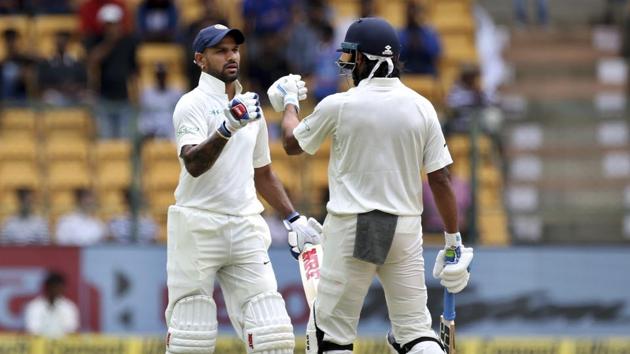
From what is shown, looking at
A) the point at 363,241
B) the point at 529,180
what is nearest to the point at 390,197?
the point at 363,241

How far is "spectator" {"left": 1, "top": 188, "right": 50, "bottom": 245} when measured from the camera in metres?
14.5

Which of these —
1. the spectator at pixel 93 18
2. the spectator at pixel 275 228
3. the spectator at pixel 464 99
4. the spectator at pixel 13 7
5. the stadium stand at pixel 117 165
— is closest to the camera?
the spectator at pixel 464 99

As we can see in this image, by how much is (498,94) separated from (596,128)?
1128 mm

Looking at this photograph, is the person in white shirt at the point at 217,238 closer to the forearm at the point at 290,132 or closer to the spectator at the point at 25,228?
the forearm at the point at 290,132

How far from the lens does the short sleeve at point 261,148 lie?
9.30 metres

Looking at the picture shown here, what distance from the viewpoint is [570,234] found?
15.2 m

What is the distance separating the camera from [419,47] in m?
15.9

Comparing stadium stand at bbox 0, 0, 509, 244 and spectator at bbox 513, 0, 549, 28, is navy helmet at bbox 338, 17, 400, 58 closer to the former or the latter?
stadium stand at bbox 0, 0, 509, 244

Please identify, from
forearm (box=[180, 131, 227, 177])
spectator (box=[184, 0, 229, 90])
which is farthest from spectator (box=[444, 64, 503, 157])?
forearm (box=[180, 131, 227, 177])

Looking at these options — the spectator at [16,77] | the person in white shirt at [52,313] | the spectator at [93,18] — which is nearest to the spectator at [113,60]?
the spectator at [93,18]

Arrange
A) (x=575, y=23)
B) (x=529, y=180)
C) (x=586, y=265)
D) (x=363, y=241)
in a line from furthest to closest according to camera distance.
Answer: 1. (x=575, y=23)
2. (x=529, y=180)
3. (x=586, y=265)
4. (x=363, y=241)

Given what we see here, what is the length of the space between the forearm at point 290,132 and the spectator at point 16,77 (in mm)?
7366

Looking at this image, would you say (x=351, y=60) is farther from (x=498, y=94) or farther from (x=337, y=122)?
(x=498, y=94)

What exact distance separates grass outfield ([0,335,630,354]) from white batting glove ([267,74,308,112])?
423 centimetres
